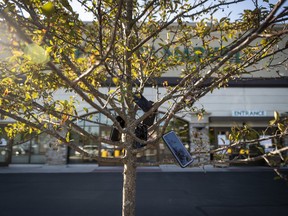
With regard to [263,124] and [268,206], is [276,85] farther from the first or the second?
[268,206]

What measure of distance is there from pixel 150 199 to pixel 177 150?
20.7ft

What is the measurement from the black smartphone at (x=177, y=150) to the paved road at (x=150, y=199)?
4.74 meters

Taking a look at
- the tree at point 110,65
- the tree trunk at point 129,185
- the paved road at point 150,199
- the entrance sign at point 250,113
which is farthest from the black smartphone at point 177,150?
the entrance sign at point 250,113

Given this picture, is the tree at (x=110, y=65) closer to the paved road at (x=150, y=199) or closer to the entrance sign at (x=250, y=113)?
the paved road at (x=150, y=199)

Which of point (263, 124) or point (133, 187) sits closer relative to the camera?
point (133, 187)

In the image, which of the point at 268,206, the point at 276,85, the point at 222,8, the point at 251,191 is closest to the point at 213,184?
the point at 251,191

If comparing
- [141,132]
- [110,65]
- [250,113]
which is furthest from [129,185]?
[250,113]

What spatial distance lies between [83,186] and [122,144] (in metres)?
8.94

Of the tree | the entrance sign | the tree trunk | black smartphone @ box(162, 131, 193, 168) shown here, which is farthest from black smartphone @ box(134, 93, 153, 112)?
the entrance sign

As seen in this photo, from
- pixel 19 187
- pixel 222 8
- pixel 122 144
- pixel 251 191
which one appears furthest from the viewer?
pixel 19 187

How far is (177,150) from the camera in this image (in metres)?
2.49

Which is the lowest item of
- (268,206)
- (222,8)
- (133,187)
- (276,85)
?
(268,206)

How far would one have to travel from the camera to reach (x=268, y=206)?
7.41 meters

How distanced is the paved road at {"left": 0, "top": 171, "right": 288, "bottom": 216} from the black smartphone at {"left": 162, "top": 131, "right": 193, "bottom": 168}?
474cm
